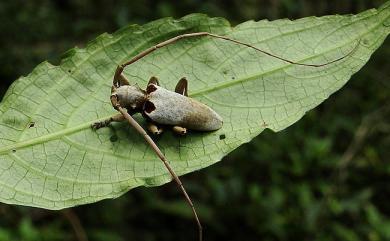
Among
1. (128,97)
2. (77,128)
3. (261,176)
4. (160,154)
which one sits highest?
(261,176)

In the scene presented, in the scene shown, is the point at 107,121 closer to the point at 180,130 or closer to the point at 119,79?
the point at 119,79

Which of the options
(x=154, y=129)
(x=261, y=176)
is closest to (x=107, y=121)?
(x=154, y=129)

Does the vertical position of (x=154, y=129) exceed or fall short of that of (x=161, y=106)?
it falls short

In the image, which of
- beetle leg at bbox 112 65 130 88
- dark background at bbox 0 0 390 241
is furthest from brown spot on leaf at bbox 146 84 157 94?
dark background at bbox 0 0 390 241

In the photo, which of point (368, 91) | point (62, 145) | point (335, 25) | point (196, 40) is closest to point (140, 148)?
point (62, 145)

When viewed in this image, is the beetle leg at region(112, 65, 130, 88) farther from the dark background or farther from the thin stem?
the dark background

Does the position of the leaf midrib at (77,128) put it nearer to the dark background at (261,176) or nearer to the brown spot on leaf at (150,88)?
the brown spot on leaf at (150,88)
